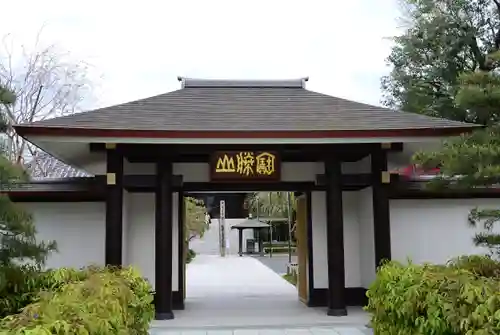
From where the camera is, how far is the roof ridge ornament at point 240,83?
1028 cm

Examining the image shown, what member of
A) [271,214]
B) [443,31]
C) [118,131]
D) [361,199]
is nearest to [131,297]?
[118,131]

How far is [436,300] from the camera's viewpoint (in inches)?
163

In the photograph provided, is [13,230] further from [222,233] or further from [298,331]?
[222,233]

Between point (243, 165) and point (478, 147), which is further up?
point (243, 165)

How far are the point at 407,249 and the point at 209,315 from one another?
3322 millimetres

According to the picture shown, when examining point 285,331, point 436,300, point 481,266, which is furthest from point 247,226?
point 436,300

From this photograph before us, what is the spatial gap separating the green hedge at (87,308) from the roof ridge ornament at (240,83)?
16.6ft

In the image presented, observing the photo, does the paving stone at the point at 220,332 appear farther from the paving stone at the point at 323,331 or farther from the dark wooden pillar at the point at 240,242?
the dark wooden pillar at the point at 240,242

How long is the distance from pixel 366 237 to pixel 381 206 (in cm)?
86

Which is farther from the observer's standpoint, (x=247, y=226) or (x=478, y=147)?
(x=247, y=226)

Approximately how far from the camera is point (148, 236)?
9.00 meters

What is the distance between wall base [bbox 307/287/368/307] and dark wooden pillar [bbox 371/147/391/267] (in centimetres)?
103

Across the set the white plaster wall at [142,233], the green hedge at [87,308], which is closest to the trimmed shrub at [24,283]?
the green hedge at [87,308]

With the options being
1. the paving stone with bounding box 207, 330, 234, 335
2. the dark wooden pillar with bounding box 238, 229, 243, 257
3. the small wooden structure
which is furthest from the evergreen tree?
the dark wooden pillar with bounding box 238, 229, 243, 257
